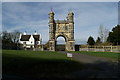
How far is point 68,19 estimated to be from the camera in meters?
77.3

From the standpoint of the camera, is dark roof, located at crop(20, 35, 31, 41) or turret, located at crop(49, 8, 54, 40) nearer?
turret, located at crop(49, 8, 54, 40)

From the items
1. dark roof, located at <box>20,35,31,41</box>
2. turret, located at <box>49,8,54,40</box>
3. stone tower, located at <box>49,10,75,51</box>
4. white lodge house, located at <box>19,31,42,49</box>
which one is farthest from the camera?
dark roof, located at <box>20,35,31,41</box>

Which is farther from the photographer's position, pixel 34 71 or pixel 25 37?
pixel 25 37

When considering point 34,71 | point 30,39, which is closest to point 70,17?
point 30,39

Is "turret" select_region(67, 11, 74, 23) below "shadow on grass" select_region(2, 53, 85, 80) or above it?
above

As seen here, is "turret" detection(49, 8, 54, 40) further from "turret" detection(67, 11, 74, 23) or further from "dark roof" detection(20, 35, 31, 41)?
"dark roof" detection(20, 35, 31, 41)

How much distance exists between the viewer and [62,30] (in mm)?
74562

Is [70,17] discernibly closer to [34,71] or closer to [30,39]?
[30,39]

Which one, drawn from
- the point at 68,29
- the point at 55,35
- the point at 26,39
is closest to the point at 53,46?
the point at 55,35

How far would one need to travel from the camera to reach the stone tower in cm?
7138

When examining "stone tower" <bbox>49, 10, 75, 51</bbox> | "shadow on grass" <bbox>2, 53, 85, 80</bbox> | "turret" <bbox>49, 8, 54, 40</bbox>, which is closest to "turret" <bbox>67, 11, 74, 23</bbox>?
"stone tower" <bbox>49, 10, 75, 51</bbox>

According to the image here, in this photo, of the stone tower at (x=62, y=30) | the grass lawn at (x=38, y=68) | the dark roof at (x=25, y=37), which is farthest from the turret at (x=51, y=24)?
the grass lawn at (x=38, y=68)

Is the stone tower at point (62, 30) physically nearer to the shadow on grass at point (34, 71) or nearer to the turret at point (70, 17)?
the turret at point (70, 17)

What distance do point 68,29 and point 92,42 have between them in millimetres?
13027
